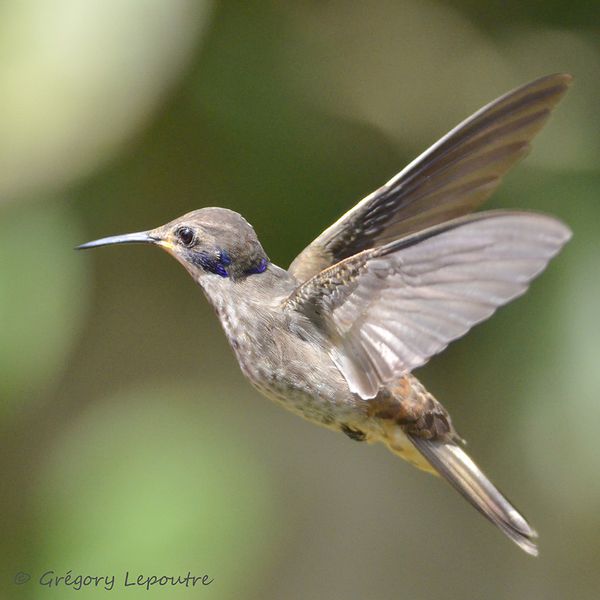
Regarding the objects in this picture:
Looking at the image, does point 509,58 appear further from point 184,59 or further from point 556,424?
point 556,424

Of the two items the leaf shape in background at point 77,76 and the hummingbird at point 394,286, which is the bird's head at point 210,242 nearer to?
the hummingbird at point 394,286

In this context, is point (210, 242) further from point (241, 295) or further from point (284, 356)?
point (284, 356)

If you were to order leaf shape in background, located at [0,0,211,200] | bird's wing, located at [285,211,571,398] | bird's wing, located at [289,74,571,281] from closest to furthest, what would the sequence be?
bird's wing, located at [285,211,571,398] < bird's wing, located at [289,74,571,281] < leaf shape in background, located at [0,0,211,200]

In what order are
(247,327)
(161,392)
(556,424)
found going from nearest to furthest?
1. (247,327)
2. (556,424)
3. (161,392)

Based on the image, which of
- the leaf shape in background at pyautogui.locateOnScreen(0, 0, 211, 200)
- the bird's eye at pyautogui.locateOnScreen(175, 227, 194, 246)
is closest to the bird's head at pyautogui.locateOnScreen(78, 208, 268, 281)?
the bird's eye at pyautogui.locateOnScreen(175, 227, 194, 246)

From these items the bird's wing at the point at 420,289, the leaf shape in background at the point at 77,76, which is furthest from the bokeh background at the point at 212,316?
the bird's wing at the point at 420,289

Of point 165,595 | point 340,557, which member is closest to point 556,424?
point 165,595

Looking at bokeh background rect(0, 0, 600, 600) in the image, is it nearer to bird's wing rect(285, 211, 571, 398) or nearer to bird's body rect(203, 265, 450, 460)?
bird's body rect(203, 265, 450, 460)
